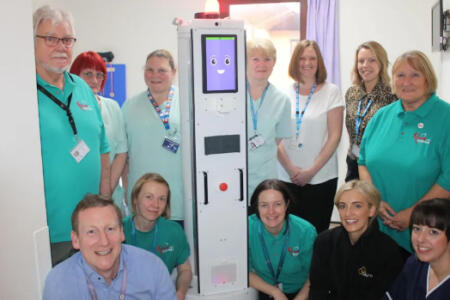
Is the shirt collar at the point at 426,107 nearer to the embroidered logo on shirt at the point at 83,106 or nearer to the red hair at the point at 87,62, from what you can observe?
the embroidered logo on shirt at the point at 83,106

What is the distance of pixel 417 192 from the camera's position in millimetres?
2244

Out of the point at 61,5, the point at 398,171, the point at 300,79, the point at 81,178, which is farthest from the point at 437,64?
the point at 61,5

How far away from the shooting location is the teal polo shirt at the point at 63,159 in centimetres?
188

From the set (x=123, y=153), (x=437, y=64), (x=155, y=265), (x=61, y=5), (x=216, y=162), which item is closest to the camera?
(x=155, y=265)

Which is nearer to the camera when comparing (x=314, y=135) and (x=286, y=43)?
(x=314, y=135)

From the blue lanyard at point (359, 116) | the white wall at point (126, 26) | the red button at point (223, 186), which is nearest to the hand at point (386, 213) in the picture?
the blue lanyard at point (359, 116)

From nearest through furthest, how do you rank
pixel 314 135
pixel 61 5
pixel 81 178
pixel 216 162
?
pixel 81 178 < pixel 216 162 < pixel 314 135 < pixel 61 5

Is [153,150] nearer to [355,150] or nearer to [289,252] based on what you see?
[289,252]

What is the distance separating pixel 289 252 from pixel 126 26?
340cm

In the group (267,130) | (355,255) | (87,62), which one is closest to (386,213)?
(355,255)

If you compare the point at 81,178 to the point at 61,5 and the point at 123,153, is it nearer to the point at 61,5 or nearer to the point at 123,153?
the point at 123,153

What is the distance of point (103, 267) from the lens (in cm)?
152

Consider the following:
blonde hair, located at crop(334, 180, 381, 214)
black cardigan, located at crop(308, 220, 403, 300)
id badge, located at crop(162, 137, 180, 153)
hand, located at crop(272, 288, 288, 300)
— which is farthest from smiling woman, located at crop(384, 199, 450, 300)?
id badge, located at crop(162, 137, 180, 153)

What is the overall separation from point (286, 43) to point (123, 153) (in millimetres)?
2825
